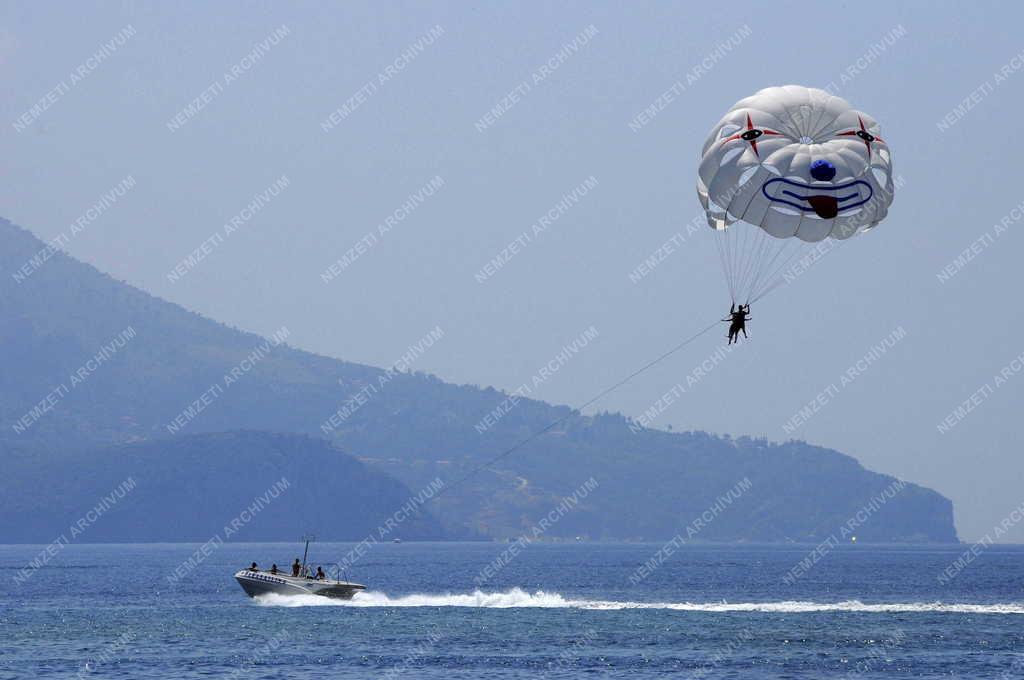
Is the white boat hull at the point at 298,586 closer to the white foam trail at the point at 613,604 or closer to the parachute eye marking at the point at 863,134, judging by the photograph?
the white foam trail at the point at 613,604

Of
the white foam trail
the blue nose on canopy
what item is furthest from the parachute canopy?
the white foam trail

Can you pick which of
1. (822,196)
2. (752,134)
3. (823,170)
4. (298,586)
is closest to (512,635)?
(298,586)

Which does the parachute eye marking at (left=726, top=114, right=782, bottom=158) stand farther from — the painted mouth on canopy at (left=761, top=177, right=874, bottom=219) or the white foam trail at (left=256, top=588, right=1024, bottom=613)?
the white foam trail at (left=256, top=588, right=1024, bottom=613)

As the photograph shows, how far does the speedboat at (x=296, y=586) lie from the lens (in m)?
85.6

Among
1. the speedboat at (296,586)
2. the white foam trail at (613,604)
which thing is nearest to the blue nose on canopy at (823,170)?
the white foam trail at (613,604)

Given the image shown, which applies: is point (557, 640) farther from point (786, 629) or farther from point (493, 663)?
point (786, 629)

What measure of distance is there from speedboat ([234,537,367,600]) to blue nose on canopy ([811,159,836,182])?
43.4 m

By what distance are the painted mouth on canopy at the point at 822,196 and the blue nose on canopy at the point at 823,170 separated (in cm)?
31

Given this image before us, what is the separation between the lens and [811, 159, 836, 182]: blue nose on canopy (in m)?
51.4

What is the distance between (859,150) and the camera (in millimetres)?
52125

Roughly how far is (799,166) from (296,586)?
4591cm

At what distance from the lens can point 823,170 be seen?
169 ft

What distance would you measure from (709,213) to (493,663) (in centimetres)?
1951

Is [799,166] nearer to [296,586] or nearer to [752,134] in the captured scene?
[752,134]
